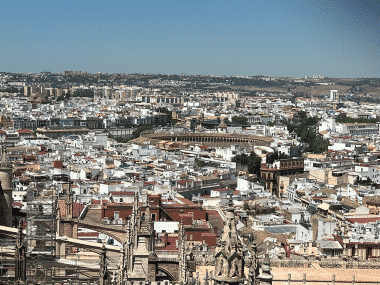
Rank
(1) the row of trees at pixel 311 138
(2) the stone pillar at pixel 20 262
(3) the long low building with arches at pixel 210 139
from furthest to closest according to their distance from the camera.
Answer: (3) the long low building with arches at pixel 210 139 → (1) the row of trees at pixel 311 138 → (2) the stone pillar at pixel 20 262

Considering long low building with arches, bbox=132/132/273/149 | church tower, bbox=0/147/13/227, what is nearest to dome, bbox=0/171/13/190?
church tower, bbox=0/147/13/227

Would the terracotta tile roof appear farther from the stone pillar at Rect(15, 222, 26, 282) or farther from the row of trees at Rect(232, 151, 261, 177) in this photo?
the row of trees at Rect(232, 151, 261, 177)

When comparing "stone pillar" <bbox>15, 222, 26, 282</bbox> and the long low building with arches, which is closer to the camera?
"stone pillar" <bbox>15, 222, 26, 282</bbox>

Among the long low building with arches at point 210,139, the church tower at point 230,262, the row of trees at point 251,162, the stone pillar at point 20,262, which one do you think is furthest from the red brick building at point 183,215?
the long low building with arches at point 210,139

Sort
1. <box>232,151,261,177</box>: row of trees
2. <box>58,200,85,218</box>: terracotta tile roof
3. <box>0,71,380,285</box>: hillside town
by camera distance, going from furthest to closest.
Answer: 1. <box>232,151,261,177</box>: row of trees
2. <box>58,200,85,218</box>: terracotta tile roof
3. <box>0,71,380,285</box>: hillside town

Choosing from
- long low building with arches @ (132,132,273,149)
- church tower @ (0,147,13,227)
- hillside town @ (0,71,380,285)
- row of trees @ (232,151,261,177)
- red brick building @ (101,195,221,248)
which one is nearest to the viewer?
hillside town @ (0,71,380,285)

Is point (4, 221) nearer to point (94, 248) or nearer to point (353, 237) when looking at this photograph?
point (94, 248)

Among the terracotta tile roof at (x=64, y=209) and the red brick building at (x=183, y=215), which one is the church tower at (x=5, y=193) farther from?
the red brick building at (x=183, y=215)

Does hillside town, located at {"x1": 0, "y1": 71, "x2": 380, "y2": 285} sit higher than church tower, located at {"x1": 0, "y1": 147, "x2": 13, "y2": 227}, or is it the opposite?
church tower, located at {"x1": 0, "y1": 147, "x2": 13, "y2": 227}
